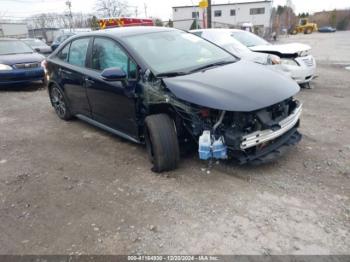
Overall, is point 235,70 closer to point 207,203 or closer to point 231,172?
point 231,172

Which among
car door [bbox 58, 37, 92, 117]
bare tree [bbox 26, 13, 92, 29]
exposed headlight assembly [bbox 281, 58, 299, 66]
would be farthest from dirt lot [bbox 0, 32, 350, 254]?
bare tree [bbox 26, 13, 92, 29]

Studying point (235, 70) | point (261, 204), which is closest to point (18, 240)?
point (261, 204)

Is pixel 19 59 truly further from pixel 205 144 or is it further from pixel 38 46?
pixel 205 144

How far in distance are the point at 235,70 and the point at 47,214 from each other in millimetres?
2599

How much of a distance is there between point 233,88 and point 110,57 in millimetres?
1815

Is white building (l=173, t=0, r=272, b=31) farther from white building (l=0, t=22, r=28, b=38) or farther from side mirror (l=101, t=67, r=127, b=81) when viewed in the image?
side mirror (l=101, t=67, r=127, b=81)

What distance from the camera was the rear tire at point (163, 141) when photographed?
3303mm

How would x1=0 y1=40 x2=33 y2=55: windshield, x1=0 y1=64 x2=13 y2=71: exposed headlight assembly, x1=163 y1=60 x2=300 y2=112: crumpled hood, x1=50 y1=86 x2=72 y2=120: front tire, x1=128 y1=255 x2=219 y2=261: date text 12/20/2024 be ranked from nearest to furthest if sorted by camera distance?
x1=128 y1=255 x2=219 y2=261: date text 12/20/2024, x1=163 y1=60 x2=300 y2=112: crumpled hood, x1=50 y1=86 x2=72 y2=120: front tire, x1=0 y1=64 x2=13 y2=71: exposed headlight assembly, x1=0 y1=40 x2=33 y2=55: windshield

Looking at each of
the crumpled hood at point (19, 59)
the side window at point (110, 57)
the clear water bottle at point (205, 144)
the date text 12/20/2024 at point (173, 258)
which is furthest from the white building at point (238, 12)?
the date text 12/20/2024 at point (173, 258)

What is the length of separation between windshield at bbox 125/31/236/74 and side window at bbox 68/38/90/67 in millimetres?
1015

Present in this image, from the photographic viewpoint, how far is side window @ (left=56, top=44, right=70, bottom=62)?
5.07 m

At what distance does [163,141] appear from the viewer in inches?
130

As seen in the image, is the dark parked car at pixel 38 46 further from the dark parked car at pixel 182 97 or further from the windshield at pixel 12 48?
the dark parked car at pixel 182 97

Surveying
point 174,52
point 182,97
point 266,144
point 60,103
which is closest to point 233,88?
point 182,97
